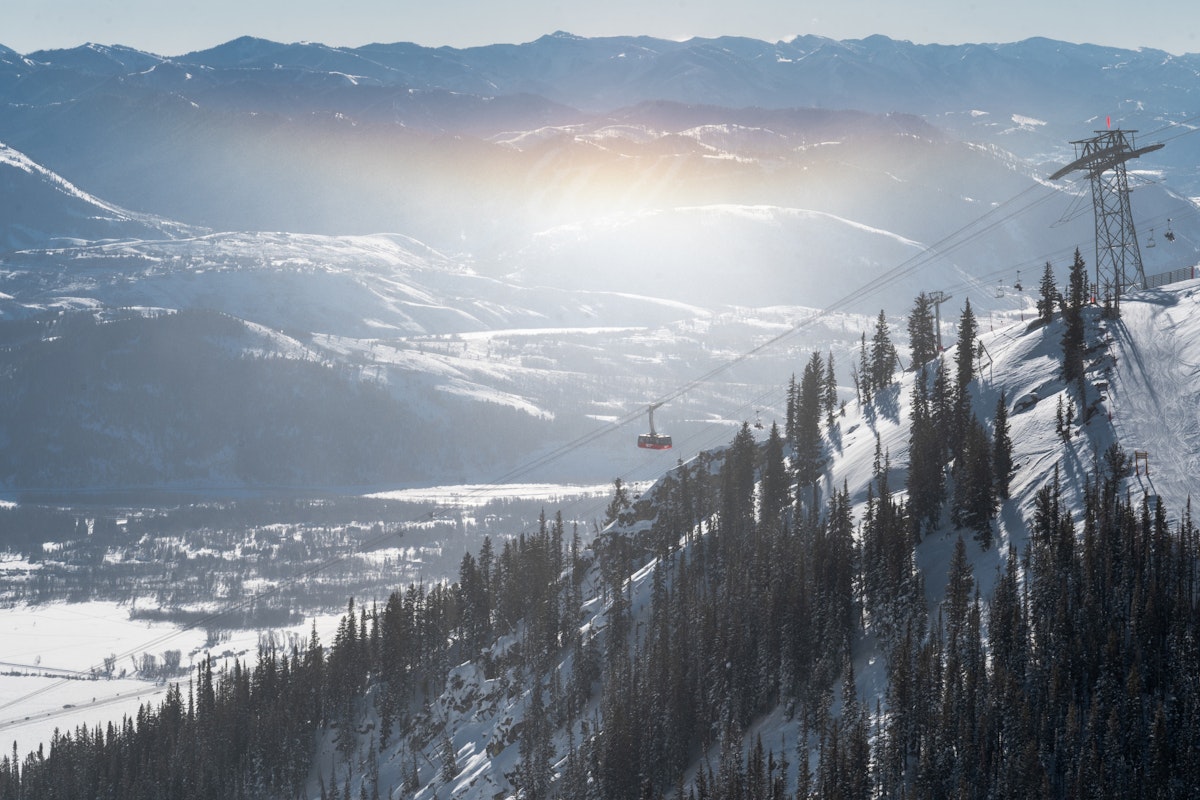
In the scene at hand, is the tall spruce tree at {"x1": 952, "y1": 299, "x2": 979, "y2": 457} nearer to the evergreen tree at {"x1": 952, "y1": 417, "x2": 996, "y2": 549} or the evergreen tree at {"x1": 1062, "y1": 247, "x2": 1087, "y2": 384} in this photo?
the evergreen tree at {"x1": 952, "y1": 417, "x2": 996, "y2": 549}

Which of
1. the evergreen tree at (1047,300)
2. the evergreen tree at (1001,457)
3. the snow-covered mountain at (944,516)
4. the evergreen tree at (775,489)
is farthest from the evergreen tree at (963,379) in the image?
the evergreen tree at (775,489)

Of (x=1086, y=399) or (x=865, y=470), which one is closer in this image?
(x=1086, y=399)

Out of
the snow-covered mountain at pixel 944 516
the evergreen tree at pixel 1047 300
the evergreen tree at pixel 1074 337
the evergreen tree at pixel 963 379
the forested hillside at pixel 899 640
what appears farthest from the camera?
the evergreen tree at pixel 1047 300

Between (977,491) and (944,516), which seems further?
(944,516)

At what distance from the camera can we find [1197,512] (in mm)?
125500

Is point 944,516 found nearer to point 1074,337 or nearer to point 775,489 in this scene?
point 1074,337

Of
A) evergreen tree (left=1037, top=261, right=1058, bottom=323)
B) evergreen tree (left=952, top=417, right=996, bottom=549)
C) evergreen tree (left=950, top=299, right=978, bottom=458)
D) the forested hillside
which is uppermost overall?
evergreen tree (left=1037, top=261, right=1058, bottom=323)

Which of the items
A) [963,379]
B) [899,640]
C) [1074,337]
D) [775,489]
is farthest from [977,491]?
[775,489]

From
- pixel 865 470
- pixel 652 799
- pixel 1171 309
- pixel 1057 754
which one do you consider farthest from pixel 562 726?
pixel 1171 309

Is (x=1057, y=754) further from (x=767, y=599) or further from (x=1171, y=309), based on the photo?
(x=1171, y=309)

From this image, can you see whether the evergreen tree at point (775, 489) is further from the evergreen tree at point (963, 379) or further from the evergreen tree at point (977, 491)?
the evergreen tree at point (977, 491)

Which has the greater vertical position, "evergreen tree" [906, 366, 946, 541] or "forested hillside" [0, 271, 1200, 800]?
"evergreen tree" [906, 366, 946, 541]

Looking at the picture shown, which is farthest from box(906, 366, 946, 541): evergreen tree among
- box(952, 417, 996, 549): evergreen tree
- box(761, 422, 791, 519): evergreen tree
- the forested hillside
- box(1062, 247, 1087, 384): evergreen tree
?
box(761, 422, 791, 519): evergreen tree

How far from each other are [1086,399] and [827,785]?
59.6m
